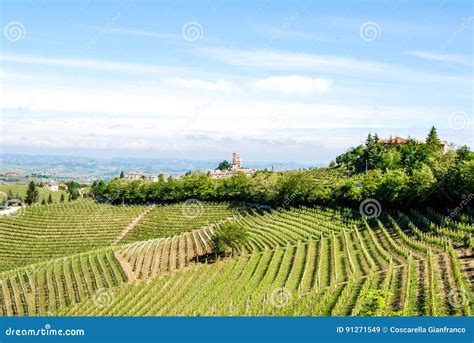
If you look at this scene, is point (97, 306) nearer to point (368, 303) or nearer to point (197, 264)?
point (197, 264)

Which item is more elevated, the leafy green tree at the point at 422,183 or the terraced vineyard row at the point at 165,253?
the leafy green tree at the point at 422,183

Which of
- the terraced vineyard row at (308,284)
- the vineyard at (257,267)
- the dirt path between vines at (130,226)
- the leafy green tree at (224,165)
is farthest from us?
the leafy green tree at (224,165)

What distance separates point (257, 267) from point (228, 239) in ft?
24.3

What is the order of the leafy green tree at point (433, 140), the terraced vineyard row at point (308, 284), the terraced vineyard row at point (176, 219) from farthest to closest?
the leafy green tree at point (433, 140), the terraced vineyard row at point (176, 219), the terraced vineyard row at point (308, 284)

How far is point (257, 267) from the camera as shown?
3888 centimetres

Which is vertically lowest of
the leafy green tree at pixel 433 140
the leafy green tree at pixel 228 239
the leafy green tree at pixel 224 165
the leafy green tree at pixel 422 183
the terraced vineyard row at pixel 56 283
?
the terraced vineyard row at pixel 56 283

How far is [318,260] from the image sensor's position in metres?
37.7

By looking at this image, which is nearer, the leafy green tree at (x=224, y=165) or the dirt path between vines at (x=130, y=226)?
the dirt path between vines at (x=130, y=226)

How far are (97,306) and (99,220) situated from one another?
36.8m

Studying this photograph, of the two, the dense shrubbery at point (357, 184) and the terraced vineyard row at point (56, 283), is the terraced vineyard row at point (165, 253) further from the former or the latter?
the dense shrubbery at point (357, 184)

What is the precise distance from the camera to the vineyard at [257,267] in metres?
27.1

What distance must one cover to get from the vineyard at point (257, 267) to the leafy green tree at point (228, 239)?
2.60 ft

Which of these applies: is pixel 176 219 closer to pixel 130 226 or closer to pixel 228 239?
pixel 130 226

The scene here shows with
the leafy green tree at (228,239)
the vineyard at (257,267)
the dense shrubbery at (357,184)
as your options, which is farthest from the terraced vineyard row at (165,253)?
the dense shrubbery at (357,184)
